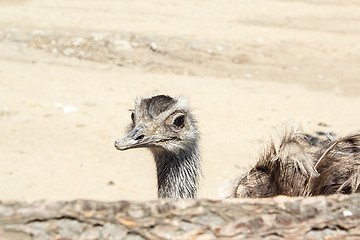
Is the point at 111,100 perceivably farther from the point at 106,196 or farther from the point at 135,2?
the point at 135,2

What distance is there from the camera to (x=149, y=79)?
852 cm

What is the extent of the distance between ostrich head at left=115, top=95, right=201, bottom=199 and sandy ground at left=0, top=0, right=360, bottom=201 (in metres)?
0.80

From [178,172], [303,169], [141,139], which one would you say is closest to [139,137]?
[141,139]

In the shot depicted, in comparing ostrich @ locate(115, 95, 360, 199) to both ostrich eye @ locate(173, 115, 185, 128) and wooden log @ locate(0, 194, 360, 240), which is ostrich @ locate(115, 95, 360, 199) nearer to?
ostrich eye @ locate(173, 115, 185, 128)

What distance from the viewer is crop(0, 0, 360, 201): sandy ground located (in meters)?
5.70

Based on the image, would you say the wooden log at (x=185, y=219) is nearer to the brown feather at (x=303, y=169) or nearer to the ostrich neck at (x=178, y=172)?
the brown feather at (x=303, y=169)

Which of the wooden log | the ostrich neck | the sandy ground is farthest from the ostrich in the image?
the wooden log

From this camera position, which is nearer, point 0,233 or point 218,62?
point 0,233

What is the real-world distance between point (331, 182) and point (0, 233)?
6.67 feet

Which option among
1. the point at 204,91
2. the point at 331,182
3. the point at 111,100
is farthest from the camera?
the point at 204,91

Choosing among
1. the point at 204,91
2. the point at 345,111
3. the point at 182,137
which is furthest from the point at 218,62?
the point at 182,137

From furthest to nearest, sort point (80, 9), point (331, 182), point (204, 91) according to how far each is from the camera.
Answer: point (80, 9)
point (204, 91)
point (331, 182)

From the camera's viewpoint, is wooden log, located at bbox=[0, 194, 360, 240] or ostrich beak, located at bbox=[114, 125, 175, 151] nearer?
wooden log, located at bbox=[0, 194, 360, 240]

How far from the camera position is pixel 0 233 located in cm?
131
